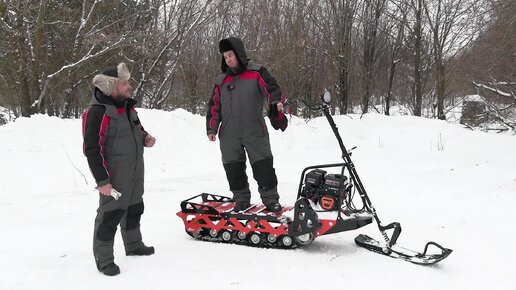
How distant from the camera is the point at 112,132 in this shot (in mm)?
3623

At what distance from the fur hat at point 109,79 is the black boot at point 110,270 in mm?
1428

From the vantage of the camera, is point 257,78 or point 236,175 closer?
point 257,78

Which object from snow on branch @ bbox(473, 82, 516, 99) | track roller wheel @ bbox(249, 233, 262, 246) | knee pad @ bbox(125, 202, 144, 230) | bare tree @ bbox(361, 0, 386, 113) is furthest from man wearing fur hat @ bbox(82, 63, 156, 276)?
snow on branch @ bbox(473, 82, 516, 99)

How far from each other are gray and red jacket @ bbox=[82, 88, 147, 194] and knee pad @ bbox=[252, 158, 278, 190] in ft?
4.25

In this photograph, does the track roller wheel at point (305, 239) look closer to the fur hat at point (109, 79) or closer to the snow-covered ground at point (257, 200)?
the snow-covered ground at point (257, 200)

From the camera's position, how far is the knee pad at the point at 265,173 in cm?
466

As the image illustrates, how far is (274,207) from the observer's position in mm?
4629

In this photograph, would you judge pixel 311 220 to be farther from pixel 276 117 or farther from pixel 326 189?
pixel 276 117

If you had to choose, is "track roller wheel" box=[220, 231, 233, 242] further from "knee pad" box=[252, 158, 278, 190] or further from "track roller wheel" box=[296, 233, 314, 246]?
"track roller wheel" box=[296, 233, 314, 246]

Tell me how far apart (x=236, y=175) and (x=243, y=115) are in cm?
69

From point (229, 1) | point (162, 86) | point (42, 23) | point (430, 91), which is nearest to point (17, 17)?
point (42, 23)

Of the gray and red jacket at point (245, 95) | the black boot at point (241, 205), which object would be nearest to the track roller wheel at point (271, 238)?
the black boot at point (241, 205)

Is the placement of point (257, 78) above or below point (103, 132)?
above

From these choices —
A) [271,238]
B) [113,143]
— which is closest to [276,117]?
[271,238]
